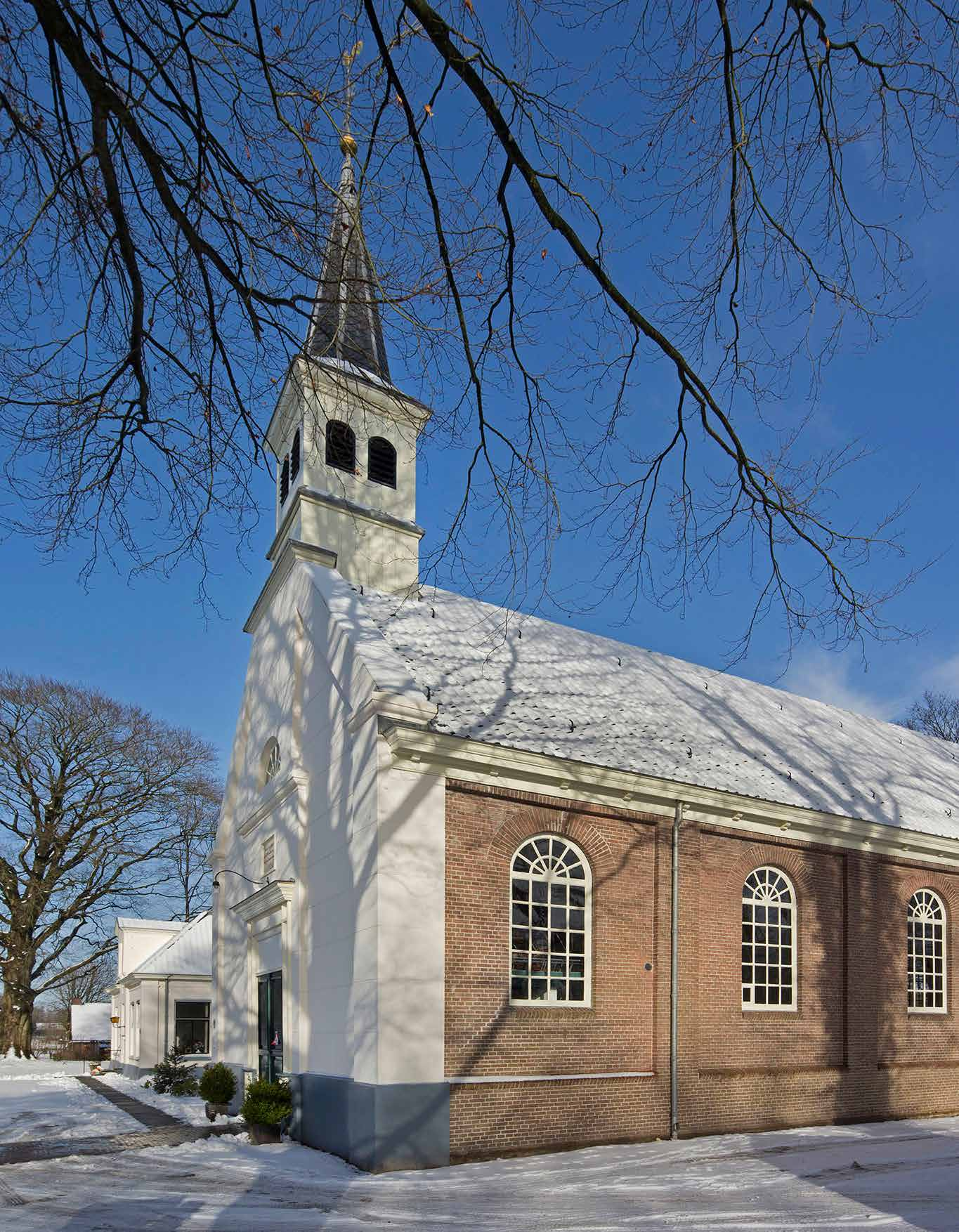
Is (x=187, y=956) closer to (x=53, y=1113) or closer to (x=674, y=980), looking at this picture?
(x=53, y=1113)

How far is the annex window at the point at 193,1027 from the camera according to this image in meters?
29.6

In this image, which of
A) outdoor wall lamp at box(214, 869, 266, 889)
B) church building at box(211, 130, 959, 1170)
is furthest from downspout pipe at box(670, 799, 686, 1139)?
outdoor wall lamp at box(214, 869, 266, 889)

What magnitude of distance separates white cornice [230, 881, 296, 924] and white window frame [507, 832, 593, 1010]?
3632 millimetres

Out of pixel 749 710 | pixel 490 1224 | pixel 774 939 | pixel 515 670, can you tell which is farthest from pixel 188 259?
pixel 749 710

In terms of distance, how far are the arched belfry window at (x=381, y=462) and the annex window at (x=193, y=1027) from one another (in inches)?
748

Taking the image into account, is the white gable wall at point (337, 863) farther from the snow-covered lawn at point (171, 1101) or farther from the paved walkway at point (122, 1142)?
the paved walkway at point (122, 1142)

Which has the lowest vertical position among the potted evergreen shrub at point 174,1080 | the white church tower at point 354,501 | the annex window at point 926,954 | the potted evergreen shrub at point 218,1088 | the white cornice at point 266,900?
the potted evergreen shrub at point 174,1080

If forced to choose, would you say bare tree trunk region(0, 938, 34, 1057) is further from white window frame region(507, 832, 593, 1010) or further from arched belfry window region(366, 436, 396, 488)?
white window frame region(507, 832, 593, 1010)

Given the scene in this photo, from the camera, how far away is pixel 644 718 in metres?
17.4

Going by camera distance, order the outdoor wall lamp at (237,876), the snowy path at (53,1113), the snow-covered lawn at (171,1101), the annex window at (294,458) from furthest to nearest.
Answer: the annex window at (294,458), the snow-covered lawn at (171,1101), the outdoor wall lamp at (237,876), the snowy path at (53,1113)

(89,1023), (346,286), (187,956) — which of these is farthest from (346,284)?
(89,1023)

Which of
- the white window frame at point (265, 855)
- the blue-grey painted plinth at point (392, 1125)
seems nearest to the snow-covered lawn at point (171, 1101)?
the white window frame at point (265, 855)

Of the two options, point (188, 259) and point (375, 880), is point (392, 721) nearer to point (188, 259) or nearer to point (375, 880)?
point (375, 880)

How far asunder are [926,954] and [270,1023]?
1179cm
